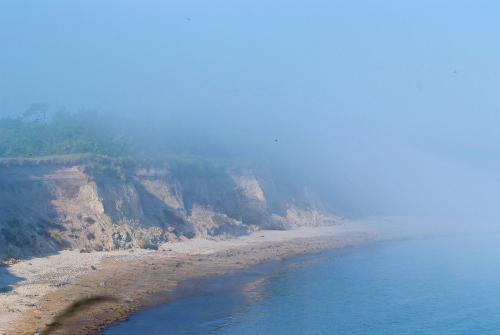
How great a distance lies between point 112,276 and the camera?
139ft

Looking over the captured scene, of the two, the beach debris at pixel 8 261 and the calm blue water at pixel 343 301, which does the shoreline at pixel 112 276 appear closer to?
the beach debris at pixel 8 261

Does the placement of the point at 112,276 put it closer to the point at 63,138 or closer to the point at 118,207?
the point at 118,207

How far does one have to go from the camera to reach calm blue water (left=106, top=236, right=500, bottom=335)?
33.8m

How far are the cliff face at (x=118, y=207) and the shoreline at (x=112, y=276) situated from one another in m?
2.61

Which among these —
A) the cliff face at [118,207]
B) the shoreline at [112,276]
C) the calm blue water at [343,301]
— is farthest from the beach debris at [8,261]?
the calm blue water at [343,301]

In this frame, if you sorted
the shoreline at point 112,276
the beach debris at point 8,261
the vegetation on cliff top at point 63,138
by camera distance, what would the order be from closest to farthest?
the shoreline at point 112,276 < the beach debris at point 8,261 < the vegetation on cliff top at point 63,138

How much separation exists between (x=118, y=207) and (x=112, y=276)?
17222 mm

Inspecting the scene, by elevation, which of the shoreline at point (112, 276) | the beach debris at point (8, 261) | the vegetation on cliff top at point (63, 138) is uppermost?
the vegetation on cliff top at point (63, 138)

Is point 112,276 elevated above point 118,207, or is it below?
below

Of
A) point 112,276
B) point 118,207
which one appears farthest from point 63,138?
point 112,276

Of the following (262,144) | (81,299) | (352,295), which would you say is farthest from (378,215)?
(81,299)

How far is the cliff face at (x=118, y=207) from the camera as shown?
51.2 m

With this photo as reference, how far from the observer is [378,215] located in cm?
10256

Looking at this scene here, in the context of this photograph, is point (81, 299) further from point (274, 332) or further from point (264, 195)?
point (264, 195)
